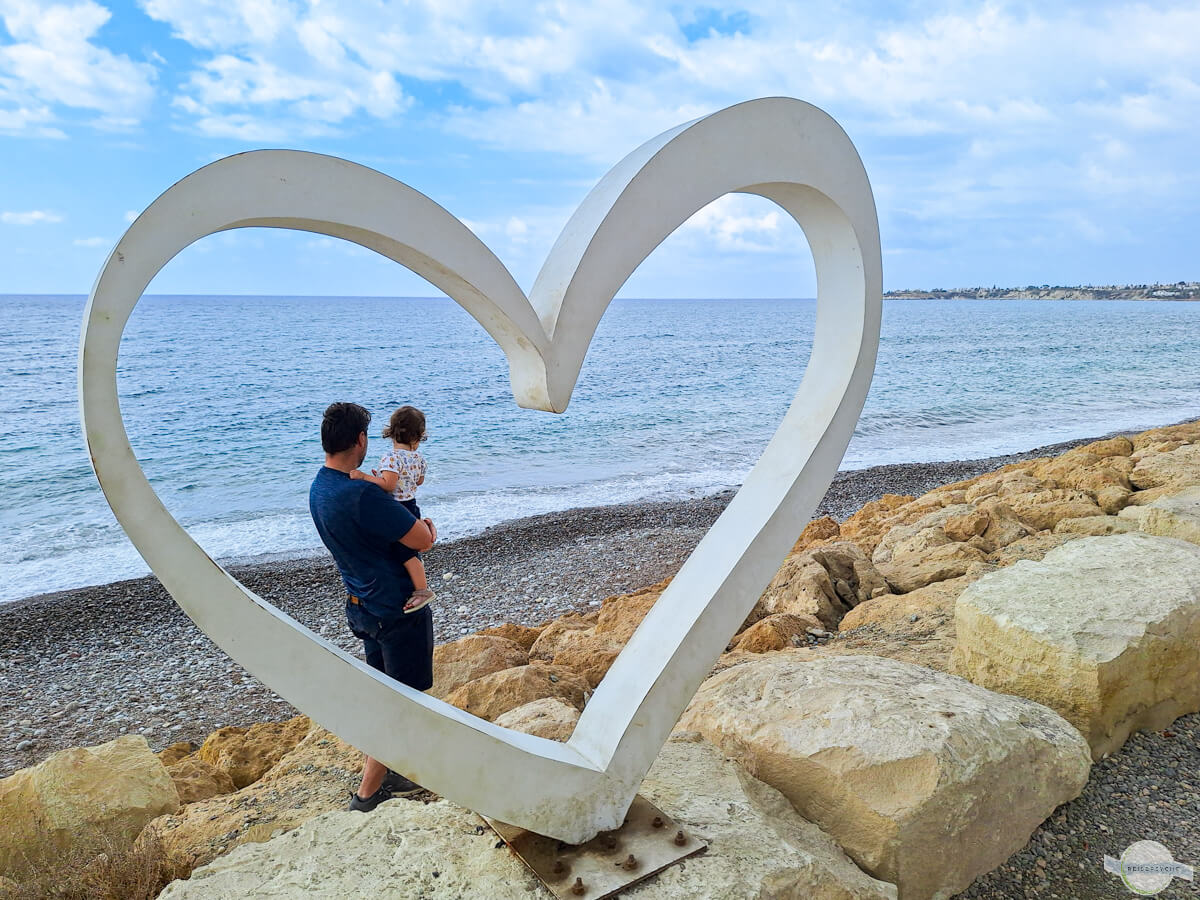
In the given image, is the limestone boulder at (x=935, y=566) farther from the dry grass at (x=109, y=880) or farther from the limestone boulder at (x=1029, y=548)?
the dry grass at (x=109, y=880)

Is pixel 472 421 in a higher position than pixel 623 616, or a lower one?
higher

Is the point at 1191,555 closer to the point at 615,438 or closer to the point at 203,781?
the point at 203,781

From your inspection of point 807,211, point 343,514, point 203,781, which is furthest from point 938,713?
point 203,781

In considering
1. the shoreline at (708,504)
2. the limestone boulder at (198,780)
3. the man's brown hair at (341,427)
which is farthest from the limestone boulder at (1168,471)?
the limestone boulder at (198,780)

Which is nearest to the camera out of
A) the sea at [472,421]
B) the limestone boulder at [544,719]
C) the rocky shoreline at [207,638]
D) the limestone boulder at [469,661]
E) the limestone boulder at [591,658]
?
the limestone boulder at [544,719]

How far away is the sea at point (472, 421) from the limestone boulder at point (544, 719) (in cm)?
863

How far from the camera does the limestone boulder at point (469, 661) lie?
486 cm

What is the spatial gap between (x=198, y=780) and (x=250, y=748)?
0.58 m

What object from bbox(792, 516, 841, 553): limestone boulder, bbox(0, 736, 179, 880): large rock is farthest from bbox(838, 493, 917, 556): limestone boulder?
bbox(0, 736, 179, 880): large rock

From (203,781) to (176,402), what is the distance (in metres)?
25.6

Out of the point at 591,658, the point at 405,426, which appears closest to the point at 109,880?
the point at 405,426

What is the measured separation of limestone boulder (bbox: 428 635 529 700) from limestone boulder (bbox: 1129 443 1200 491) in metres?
5.94

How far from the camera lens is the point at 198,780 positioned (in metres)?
4.12

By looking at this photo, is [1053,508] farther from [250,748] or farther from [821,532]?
[250,748]
